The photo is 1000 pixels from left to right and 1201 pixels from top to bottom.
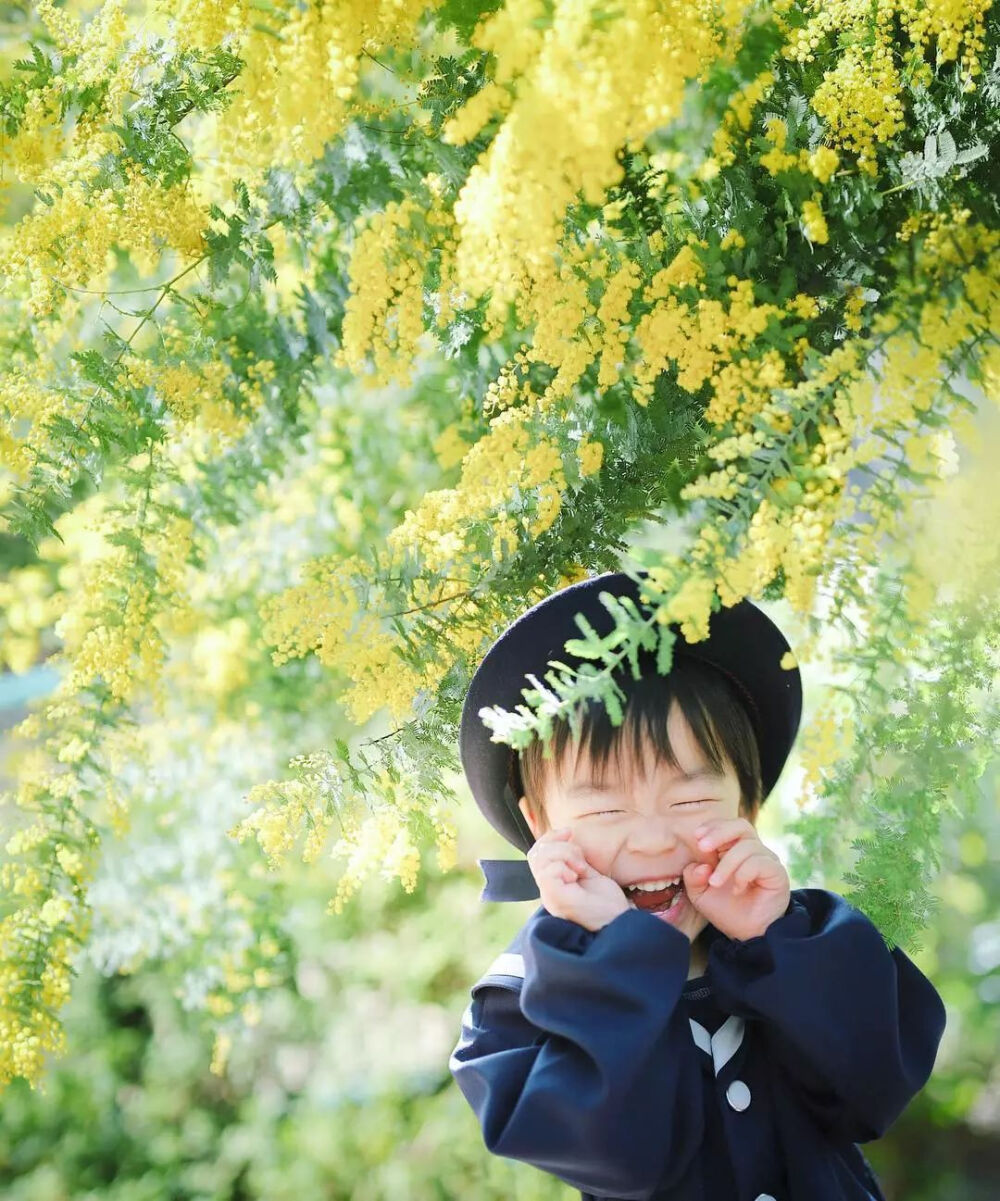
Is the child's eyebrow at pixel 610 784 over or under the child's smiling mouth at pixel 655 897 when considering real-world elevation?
over

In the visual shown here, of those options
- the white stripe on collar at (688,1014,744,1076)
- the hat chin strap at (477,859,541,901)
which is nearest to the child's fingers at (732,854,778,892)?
the white stripe on collar at (688,1014,744,1076)

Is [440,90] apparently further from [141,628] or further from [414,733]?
[141,628]

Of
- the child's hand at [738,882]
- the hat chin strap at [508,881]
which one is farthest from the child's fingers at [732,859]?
the hat chin strap at [508,881]

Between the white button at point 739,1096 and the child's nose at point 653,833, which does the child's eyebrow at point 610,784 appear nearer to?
the child's nose at point 653,833

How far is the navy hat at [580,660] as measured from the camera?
3.13 feet

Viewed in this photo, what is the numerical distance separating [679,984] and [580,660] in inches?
10.4

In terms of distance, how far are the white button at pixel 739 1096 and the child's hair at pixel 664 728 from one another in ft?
0.69

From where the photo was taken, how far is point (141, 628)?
1.33 metres

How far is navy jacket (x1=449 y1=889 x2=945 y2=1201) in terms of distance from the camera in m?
0.80

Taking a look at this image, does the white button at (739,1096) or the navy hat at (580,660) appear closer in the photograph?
the white button at (739,1096)

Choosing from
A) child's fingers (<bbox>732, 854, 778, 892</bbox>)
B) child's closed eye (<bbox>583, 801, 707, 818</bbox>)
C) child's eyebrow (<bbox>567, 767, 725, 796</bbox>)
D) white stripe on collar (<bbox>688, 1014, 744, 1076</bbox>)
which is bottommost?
white stripe on collar (<bbox>688, 1014, 744, 1076</bbox>)

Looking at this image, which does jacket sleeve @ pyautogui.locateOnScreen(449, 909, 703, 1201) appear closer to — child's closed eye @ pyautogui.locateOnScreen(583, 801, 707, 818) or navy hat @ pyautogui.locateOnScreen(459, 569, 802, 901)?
child's closed eye @ pyautogui.locateOnScreen(583, 801, 707, 818)

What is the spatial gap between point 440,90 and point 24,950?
104 centimetres

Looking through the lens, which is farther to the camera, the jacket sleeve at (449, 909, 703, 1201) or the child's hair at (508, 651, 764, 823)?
the child's hair at (508, 651, 764, 823)
